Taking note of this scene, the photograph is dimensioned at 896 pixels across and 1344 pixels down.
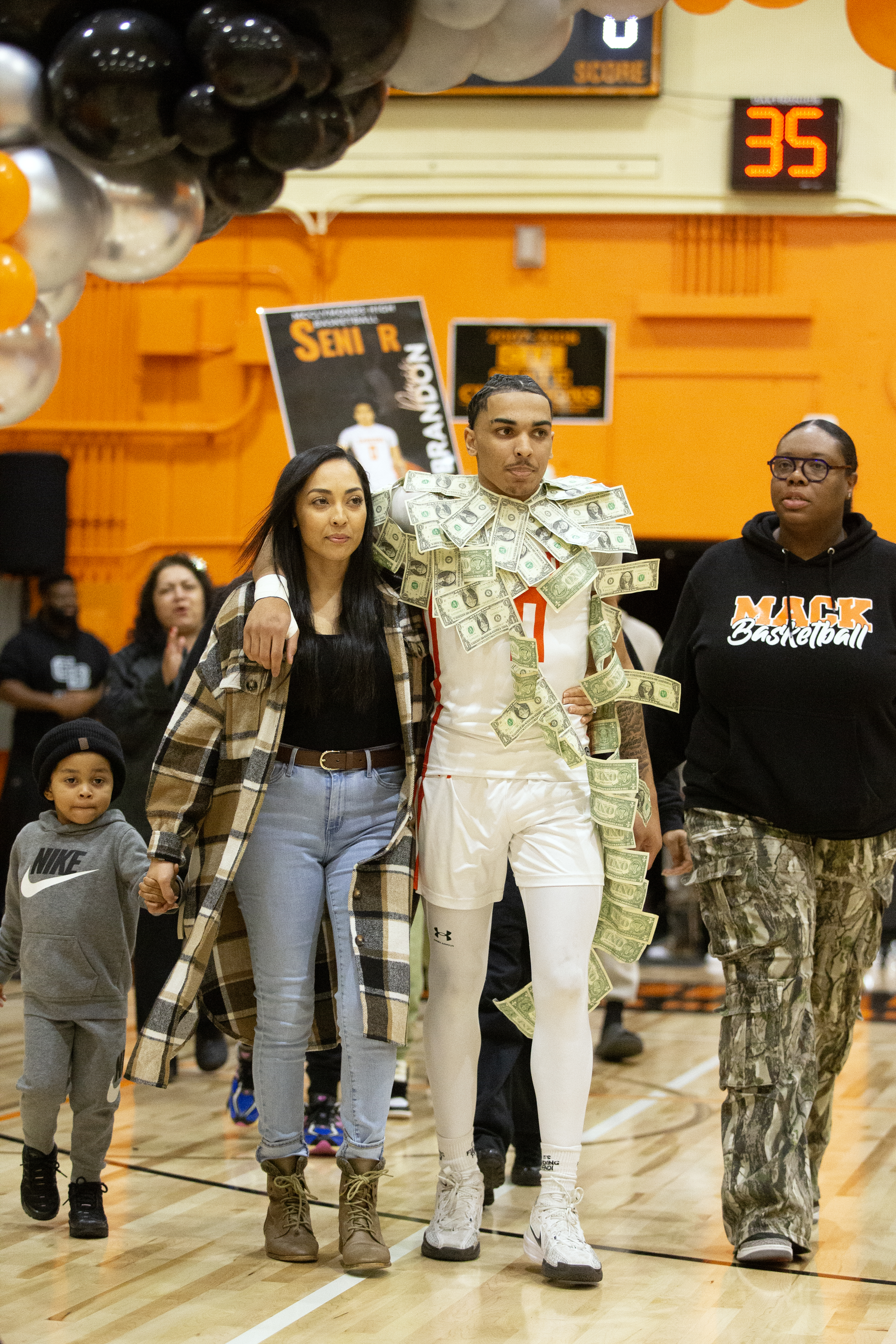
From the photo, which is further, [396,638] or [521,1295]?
[396,638]

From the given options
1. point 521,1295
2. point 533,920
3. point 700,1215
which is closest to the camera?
point 521,1295

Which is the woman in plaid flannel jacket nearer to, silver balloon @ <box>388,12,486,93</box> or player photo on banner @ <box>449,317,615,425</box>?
silver balloon @ <box>388,12,486,93</box>

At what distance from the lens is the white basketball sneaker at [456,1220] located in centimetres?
334

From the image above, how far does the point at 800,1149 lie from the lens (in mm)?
3424

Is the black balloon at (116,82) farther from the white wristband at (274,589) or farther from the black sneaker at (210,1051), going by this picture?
the black sneaker at (210,1051)

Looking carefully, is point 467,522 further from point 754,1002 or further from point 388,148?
point 388,148

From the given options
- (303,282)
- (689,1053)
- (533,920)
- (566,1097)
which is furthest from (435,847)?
(303,282)

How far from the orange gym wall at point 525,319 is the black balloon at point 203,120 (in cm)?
629

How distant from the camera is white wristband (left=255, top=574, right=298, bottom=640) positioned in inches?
130

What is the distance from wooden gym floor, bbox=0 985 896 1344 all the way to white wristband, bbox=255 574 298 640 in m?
1.31

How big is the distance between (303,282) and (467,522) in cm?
633

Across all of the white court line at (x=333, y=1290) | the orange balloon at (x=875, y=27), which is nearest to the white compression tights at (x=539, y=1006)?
the white court line at (x=333, y=1290)

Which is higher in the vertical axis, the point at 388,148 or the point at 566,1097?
the point at 388,148

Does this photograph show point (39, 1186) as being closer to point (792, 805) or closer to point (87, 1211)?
point (87, 1211)
